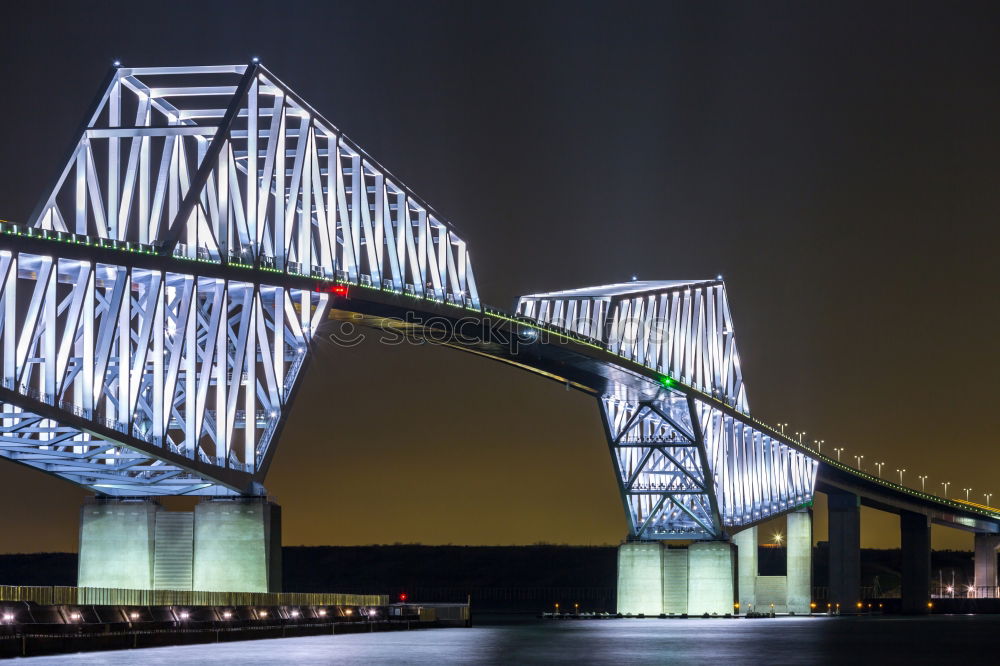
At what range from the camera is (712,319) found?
131000 millimetres

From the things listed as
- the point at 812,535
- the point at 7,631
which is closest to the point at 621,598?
the point at 812,535

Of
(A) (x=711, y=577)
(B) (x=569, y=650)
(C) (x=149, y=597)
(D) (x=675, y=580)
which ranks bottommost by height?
(D) (x=675, y=580)

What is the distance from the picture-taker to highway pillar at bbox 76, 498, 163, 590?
7112cm

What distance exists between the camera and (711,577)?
399 feet

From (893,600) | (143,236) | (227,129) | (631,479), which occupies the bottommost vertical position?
(893,600)

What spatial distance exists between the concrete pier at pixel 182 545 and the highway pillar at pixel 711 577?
55.2 m

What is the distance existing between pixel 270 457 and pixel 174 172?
42.3ft

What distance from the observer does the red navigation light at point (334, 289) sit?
75.1m

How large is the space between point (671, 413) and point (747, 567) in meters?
31.8


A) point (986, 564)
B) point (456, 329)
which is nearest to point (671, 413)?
point (456, 329)

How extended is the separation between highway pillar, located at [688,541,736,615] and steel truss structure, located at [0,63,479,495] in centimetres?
5145

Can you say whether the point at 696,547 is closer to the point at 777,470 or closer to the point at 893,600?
the point at 777,470

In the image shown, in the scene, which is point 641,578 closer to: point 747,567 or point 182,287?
point 747,567

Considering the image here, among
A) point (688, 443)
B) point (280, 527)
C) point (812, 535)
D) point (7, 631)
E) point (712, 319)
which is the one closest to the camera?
point (7, 631)
